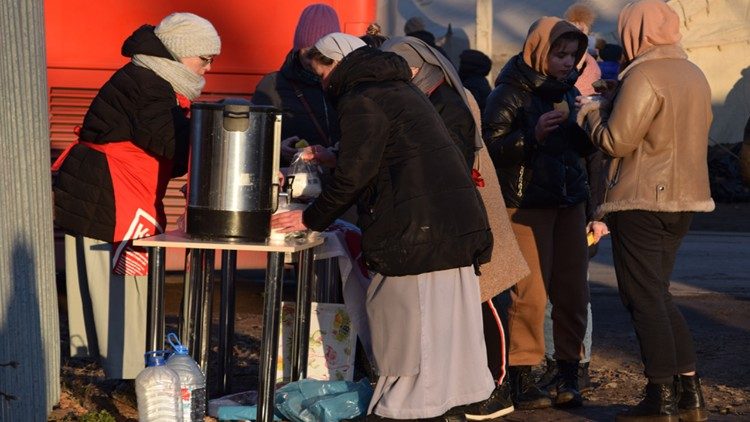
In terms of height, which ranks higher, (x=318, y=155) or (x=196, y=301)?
(x=318, y=155)

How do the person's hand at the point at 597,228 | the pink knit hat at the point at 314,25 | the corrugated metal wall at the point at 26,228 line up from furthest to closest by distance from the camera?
1. the pink knit hat at the point at 314,25
2. the person's hand at the point at 597,228
3. the corrugated metal wall at the point at 26,228

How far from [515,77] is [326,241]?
46.9 inches

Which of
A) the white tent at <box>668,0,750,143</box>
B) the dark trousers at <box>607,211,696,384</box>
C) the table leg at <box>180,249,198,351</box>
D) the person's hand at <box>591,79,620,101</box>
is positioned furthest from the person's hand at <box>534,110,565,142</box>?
the white tent at <box>668,0,750,143</box>

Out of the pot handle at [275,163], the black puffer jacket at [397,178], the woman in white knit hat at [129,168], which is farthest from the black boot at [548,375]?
the woman in white knit hat at [129,168]

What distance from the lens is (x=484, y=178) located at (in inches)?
239

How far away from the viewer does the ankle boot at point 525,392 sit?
21.1ft

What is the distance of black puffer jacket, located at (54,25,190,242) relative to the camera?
600 centimetres

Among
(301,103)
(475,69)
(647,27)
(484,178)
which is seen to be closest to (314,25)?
(301,103)

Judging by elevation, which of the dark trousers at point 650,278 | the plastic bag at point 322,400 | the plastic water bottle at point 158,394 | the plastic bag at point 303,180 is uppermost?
the plastic bag at point 303,180

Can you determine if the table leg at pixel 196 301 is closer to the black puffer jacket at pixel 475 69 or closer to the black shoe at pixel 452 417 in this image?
the black shoe at pixel 452 417

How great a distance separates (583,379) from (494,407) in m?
0.88

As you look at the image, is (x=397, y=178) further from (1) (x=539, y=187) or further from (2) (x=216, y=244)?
(1) (x=539, y=187)

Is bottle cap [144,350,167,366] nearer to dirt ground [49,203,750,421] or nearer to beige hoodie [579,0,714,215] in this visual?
dirt ground [49,203,750,421]

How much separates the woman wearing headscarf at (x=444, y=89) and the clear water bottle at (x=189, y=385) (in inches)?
59.8
